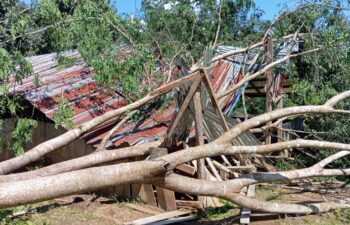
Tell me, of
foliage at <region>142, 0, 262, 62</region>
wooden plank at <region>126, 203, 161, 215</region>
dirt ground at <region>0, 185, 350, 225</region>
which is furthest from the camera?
foliage at <region>142, 0, 262, 62</region>

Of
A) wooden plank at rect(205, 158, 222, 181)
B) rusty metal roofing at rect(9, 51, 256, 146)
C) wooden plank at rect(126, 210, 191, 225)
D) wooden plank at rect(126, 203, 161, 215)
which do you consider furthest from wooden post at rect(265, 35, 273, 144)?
wooden plank at rect(126, 203, 161, 215)

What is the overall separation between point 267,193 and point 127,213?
291cm

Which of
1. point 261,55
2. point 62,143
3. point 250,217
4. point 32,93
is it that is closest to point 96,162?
point 62,143

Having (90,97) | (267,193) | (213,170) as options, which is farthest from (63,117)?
(267,193)

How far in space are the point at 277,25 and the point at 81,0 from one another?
16.9ft

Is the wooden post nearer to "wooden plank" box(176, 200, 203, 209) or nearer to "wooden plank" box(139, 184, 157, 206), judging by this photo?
"wooden plank" box(176, 200, 203, 209)

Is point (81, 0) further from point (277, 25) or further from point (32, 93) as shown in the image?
point (277, 25)

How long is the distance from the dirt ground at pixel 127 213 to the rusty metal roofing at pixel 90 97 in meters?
1.11

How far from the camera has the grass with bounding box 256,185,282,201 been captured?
795 centimetres

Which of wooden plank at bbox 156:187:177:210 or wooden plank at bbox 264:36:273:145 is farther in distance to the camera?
wooden plank at bbox 264:36:273:145

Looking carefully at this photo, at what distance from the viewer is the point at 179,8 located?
39.8ft

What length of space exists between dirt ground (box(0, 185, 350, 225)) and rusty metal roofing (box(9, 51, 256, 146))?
111 centimetres

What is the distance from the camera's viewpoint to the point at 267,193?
8.41 m

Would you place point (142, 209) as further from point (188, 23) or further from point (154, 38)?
point (188, 23)
